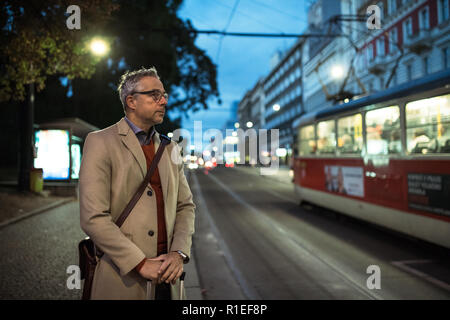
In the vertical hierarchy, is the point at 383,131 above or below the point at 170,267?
above

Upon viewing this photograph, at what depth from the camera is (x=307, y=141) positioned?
13102 millimetres

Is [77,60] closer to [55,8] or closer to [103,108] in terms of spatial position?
[55,8]

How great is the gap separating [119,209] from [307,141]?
456 inches

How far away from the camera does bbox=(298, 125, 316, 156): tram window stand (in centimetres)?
1263

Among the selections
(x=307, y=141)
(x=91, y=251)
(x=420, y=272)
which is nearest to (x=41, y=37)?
(x=91, y=251)

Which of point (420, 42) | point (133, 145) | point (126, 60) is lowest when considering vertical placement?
point (133, 145)

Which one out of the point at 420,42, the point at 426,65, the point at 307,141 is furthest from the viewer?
the point at 426,65

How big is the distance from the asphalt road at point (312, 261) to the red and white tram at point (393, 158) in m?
0.53

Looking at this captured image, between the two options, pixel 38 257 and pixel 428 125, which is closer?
pixel 38 257

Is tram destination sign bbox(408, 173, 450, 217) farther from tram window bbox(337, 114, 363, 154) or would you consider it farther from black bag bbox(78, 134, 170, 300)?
black bag bbox(78, 134, 170, 300)

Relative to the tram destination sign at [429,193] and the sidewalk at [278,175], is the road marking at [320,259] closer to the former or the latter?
the tram destination sign at [429,193]

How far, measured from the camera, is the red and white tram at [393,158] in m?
6.65

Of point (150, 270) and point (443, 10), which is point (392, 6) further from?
point (150, 270)

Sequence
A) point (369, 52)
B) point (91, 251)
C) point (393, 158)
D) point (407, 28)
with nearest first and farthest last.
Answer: point (91, 251), point (393, 158), point (407, 28), point (369, 52)
